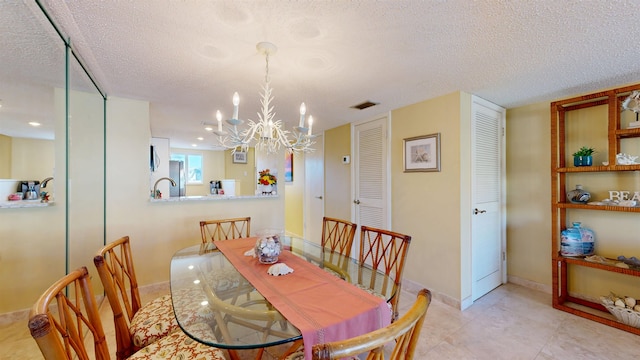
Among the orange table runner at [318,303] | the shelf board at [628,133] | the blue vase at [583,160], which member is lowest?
the orange table runner at [318,303]

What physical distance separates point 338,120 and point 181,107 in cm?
206

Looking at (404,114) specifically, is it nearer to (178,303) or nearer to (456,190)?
(456,190)

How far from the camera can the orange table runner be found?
99cm

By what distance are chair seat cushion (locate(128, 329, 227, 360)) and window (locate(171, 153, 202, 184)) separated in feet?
23.0

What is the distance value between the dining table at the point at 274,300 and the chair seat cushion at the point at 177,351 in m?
0.16

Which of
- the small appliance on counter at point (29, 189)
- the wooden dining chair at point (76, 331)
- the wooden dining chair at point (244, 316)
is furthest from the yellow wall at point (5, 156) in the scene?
the wooden dining chair at point (244, 316)

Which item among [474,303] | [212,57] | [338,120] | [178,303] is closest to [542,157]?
[474,303]

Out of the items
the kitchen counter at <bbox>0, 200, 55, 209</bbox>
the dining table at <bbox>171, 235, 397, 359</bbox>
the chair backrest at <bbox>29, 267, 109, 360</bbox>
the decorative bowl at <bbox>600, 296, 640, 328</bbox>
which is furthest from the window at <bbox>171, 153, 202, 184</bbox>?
the decorative bowl at <bbox>600, 296, 640, 328</bbox>

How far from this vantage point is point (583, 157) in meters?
2.38

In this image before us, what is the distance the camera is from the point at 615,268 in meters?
2.12

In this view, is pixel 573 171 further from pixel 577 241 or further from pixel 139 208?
pixel 139 208

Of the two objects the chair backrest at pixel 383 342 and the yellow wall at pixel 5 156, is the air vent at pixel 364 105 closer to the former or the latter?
the chair backrest at pixel 383 342

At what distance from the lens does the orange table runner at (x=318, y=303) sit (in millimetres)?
993

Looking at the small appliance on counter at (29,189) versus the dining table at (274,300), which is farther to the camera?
the small appliance on counter at (29,189)
